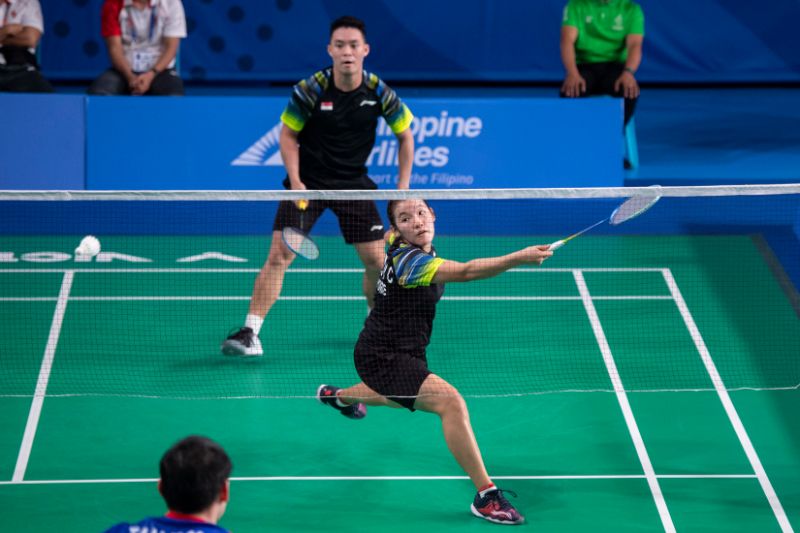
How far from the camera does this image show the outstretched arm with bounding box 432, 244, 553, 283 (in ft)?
21.3

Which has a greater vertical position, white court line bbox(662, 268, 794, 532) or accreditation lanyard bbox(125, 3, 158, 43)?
accreditation lanyard bbox(125, 3, 158, 43)

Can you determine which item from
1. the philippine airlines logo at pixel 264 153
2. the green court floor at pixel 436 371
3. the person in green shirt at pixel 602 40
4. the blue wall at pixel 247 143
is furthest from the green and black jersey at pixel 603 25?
the philippine airlines logo at pixel 264 153

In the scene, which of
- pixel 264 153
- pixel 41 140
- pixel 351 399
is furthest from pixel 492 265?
pixel 41 140

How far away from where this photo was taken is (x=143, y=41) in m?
12.2

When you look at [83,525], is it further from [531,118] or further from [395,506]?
[531,118]

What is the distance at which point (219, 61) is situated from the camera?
15312 mm

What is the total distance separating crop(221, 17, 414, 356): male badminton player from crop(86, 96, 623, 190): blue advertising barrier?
257cm

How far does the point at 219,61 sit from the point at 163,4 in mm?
3227

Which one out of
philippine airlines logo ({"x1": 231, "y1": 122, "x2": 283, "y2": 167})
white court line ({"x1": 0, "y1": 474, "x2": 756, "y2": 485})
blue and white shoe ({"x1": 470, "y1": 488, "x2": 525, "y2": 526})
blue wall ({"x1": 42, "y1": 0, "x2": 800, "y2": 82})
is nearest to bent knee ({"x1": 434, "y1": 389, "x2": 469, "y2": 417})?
blue and white shoe ({"x1": 470, "y1": 488, "x2": 525, "y2": 526})

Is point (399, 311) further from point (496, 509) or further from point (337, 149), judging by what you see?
point (337, 149)

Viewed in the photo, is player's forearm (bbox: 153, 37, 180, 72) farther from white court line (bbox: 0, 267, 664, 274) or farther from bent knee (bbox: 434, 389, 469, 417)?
bent knee (bbox: 434, 389, 469, 417)

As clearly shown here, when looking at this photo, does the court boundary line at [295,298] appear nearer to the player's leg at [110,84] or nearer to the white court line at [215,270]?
the white court line at [215,270]

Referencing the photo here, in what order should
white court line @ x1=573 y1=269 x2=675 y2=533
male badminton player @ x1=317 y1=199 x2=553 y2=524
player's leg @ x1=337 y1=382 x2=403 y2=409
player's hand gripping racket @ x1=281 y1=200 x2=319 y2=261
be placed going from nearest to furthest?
male badminton player @ x1=317 y1=199 x2=553 y2=524 → white court line @ x1=573 y1=269 x2=675 y2=533 → player's leg @ x1=337 y1=382 x2=403 y2=409 → player's hand gripping racket @ x1=281 y1=200 x2=319 y2=261

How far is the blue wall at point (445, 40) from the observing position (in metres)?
15.2
